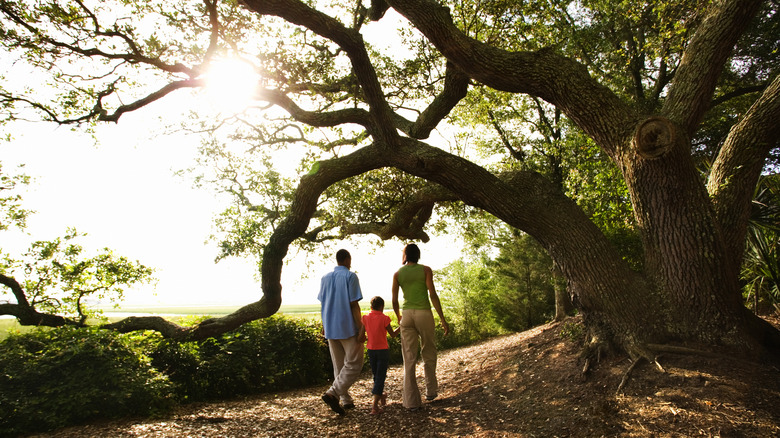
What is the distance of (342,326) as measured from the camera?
17.3ft

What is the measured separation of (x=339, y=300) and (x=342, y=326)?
1.11 ft

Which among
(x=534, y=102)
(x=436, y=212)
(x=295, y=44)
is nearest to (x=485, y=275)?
(x=436, y=212)

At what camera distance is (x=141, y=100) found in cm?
790

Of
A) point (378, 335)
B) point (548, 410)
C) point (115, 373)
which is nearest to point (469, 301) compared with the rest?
point (378, 335)

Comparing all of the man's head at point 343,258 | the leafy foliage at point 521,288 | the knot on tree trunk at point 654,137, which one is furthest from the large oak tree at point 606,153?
the leafy foliage at point 521,288

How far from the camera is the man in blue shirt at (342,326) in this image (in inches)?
205

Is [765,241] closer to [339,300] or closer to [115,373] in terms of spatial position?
[339,300]

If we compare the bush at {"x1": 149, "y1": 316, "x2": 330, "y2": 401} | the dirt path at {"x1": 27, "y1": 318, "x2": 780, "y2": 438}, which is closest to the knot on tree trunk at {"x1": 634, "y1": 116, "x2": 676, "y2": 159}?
the dirt path at {"x1": 27, "y1": 318, "x2": 780, "y2": 438}

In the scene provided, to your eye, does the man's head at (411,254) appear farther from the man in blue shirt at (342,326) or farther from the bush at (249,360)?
the bush at (249,360)

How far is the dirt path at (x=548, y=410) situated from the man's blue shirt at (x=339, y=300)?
1140mm

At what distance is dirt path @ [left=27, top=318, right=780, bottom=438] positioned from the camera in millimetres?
3566

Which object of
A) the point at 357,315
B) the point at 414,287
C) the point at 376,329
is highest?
the point at 414,287

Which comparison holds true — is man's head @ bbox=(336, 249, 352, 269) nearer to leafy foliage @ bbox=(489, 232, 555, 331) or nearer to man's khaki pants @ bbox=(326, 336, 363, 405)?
man's khaki pants @ bbox=(326, 336, 363, 405)

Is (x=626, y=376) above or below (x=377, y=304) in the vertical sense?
below
